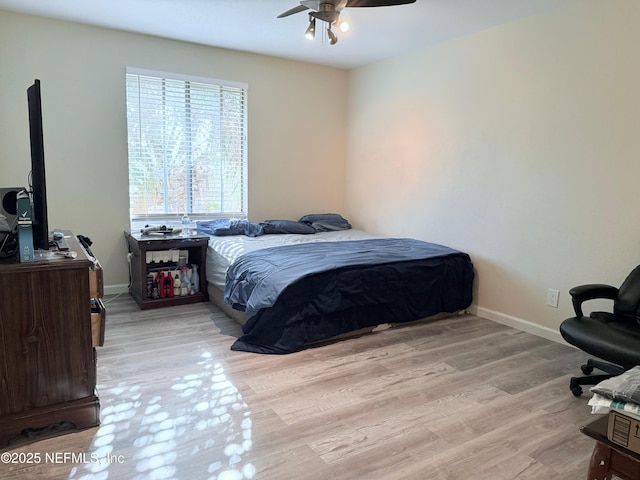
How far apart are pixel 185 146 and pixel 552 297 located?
3.69 metres

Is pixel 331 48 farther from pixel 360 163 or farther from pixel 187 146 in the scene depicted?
pixel 187 146

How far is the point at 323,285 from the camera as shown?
3.05 meters

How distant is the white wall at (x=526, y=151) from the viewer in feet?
9.45

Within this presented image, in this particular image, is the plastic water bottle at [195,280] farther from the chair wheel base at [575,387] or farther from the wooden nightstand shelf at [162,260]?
the chair wheel base at [575,387]

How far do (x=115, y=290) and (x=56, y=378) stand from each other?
2381mm

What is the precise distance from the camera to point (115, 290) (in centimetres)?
418

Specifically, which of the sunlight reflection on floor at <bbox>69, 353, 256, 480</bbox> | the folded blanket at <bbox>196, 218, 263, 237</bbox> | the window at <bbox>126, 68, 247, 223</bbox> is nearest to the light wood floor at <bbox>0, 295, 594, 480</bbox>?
the sunlight reflection on floor at <bbox>69, 353, 256, 480</bbox>

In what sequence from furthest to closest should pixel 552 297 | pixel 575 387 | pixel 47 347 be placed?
1. pixel 552 297
2. pixel 575 387
3. pixel 47 347

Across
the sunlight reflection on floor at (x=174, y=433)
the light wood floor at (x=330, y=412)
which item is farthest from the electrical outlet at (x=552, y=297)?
the sunlight reflection on floor at (x=174, y=433)

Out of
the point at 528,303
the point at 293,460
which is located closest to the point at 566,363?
the point at 528,303

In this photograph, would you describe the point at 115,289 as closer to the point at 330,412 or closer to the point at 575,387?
the point at 330,412

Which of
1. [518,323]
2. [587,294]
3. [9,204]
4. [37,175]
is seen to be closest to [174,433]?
[37,175]

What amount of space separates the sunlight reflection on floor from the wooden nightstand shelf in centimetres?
148

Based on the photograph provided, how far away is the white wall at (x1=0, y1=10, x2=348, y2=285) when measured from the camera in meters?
3.62
